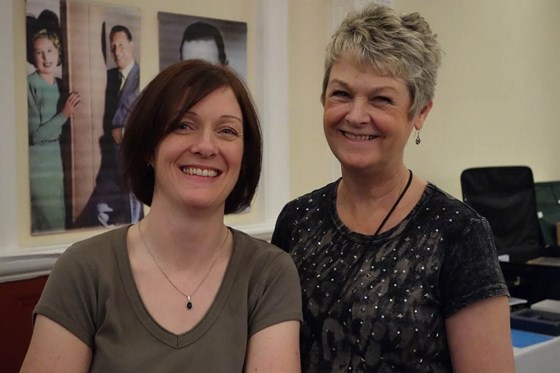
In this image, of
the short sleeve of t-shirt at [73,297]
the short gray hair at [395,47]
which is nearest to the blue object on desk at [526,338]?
the short gray hair at [395,47]

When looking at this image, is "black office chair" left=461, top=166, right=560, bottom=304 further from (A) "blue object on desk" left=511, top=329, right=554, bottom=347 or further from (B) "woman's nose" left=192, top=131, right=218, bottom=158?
(B) "woman's nose" left=192, top=131, right=218, bottom=158

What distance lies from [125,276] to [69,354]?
0.18 meters

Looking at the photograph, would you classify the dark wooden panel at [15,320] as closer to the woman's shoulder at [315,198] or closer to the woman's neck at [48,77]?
the woman's neck at [48,77]

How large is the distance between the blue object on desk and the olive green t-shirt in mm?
1581

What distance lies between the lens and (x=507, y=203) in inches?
146

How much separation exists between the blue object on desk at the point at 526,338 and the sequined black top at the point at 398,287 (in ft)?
4.41

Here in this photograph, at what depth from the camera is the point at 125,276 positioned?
50.7 inches

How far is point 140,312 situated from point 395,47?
2.43ft

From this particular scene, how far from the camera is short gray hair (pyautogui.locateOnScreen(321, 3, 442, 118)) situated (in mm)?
1383

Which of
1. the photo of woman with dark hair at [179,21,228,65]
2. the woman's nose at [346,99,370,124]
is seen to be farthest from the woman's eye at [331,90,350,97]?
the photo of woman with dark hair at [179,21,228,65]

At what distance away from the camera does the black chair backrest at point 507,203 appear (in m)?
3.60

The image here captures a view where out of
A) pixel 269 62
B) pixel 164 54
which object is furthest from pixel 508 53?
pixel 164 54

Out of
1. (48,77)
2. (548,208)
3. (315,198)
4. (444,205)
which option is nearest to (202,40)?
(48,77)

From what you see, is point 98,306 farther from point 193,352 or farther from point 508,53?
point 508,53
